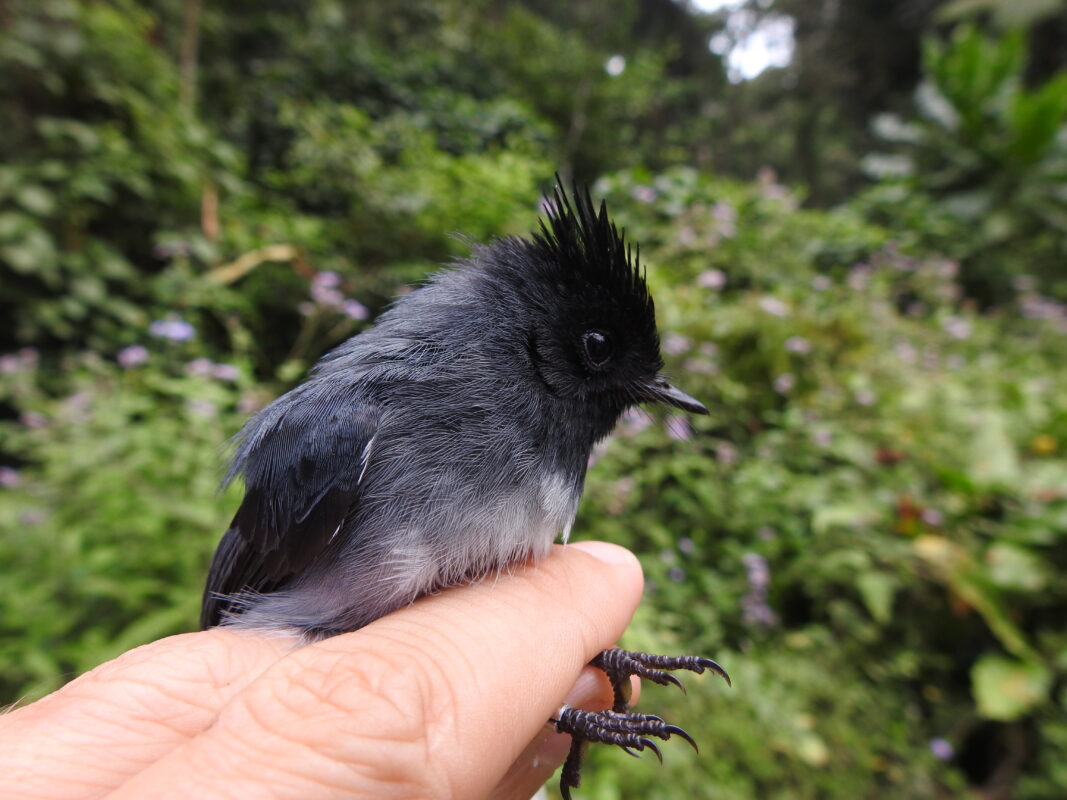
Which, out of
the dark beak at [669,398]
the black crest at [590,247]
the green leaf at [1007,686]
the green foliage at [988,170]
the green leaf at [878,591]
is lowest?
the green leaf at [1007,686]

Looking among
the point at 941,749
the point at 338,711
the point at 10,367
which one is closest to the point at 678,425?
the point at 338,711

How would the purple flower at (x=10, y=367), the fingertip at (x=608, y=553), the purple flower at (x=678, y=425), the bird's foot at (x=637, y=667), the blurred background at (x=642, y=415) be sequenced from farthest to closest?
the purple flower at (x=10, y=367), the blurred background at (x=642, y=415), the purple flower at (x=678, y=425), the fingertip at (x=608, y=553), the bird's foot at (x=637, y=667)

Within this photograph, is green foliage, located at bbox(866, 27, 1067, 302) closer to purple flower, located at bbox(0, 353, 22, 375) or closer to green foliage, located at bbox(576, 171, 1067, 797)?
green foliage, located at bbox(576, 171, 1067, 797)

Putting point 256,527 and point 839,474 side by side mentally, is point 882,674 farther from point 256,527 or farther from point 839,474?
point 256,527

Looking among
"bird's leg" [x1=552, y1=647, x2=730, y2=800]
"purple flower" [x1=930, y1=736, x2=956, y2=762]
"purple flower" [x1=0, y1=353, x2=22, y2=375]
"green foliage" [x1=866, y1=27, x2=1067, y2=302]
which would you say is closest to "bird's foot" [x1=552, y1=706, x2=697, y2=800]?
"bird's leg" [x1=552, y1=647, x2=730, y2=800]

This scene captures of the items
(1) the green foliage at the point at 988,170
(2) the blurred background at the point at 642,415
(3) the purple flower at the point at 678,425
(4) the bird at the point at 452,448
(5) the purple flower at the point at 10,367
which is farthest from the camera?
(1) the green foliage at the point at 988,170

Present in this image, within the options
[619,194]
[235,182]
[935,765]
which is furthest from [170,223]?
[935,765]

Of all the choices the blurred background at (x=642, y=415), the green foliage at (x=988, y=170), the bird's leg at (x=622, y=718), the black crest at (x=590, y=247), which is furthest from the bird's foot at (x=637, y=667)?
the green foliage at (x=988, y=170)

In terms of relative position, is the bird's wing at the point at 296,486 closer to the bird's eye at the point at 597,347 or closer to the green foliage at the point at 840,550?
the bird's eye at the point at 597,347
